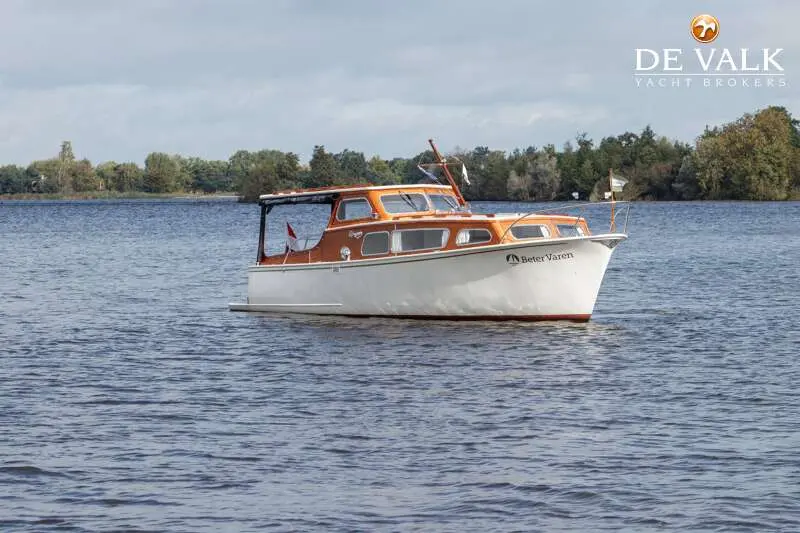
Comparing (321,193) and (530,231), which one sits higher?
(321,193)

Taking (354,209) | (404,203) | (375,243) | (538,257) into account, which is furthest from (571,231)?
(354,209)

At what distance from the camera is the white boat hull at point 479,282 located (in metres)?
30.0

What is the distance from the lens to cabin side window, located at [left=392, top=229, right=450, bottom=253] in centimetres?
3083

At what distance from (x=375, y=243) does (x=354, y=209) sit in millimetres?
1638

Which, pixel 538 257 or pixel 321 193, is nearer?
pixel 538 257

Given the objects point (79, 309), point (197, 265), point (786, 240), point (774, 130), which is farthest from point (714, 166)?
point (79, 309)

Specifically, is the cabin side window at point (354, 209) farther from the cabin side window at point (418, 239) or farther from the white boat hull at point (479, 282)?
the cabin side window at point (418, 239)

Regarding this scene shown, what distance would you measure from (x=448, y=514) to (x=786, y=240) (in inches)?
2641

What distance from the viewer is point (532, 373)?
2448 cm

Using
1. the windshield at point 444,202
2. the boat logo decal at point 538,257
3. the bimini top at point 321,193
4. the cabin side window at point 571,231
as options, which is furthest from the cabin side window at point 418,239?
the cabin side window at point 571,231

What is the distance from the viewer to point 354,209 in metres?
33.2

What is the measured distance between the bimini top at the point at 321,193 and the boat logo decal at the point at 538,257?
467 centimetres

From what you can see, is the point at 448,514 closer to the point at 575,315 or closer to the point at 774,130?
the point at 575,315

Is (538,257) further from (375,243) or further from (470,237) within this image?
(375,243)
